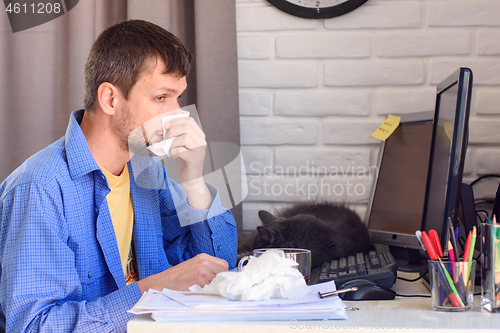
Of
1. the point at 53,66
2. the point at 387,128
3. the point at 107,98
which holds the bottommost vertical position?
the point at 387,128

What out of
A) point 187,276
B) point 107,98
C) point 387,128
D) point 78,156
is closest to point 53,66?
point 107,98

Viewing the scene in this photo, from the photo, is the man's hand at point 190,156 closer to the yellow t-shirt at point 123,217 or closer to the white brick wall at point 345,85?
the yellow t-shirt at point 123,217

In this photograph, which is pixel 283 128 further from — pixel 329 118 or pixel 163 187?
pixel 163 187

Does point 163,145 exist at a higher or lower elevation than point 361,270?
higher

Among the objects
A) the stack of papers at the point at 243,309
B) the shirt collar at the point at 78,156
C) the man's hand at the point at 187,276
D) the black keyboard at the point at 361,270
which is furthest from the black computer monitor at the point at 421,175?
the shirt collar at the point at 78,156

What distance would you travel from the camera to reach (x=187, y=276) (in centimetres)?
73

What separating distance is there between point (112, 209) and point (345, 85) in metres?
0.88

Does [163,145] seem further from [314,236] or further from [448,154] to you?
[448,154]

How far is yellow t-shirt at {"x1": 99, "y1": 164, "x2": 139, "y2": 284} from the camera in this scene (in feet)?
3.37

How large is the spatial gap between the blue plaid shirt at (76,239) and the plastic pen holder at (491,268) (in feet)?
1.85

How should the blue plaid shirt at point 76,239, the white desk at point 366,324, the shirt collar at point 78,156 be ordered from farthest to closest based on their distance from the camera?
the shirt collar at point 78,156 → the blue plaid shirt at point 76,239 → the white desk at point 366,324

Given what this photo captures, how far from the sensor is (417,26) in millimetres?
1400

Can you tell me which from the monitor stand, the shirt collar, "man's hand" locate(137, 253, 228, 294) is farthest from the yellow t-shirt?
the monitor stand

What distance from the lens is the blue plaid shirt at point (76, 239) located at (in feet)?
2.26
